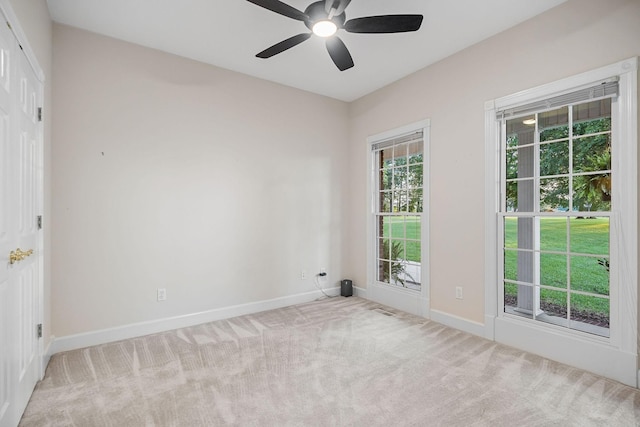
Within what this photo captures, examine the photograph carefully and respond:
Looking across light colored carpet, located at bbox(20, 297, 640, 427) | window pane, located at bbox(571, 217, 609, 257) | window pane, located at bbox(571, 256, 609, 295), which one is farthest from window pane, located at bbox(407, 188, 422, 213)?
window pane, located at bbox(571, 256, 609, 295)

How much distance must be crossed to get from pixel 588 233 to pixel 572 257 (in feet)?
1.37

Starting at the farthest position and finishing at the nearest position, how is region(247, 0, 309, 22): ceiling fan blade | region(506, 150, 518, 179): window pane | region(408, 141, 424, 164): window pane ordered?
region(408, 141, 424, 164): window pane → region(506, 150, 518, 179): window pane → region(247, 0, 309, 22): ceiling fan blade

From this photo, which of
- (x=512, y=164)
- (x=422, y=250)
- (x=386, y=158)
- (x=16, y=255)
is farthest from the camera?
(x=386, y=158)

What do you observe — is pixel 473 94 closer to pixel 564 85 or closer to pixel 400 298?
pixel 564 85

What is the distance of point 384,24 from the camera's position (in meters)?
2.27

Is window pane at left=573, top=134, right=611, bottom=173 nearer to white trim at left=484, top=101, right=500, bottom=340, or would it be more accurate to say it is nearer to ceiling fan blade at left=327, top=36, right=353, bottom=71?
white trim at left=484, top=101, right=500, bottom=340

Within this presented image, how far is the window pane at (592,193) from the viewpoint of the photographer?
2.47 metres

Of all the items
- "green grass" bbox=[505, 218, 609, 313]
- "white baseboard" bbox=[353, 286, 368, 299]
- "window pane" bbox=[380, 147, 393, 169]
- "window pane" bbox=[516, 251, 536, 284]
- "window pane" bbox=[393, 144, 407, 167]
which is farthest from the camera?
"white baseboard" bbox=[353, 286, 368, 299]

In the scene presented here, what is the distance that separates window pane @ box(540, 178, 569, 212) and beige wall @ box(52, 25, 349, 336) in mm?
2648

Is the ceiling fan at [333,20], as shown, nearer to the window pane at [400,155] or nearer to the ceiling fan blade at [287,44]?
the ceiling fan blade at [287,44]

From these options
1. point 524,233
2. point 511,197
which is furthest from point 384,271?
point 511,197

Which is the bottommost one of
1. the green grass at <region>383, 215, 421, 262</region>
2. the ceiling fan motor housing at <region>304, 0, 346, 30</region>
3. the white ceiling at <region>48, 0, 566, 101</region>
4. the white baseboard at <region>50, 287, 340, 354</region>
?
the white baseboard at <region>50, 287, 340, 354</region>

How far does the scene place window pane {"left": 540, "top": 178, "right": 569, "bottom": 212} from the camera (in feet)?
8.87

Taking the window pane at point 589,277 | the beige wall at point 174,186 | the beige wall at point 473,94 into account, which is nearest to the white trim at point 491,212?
the beige wall at point 473,94
